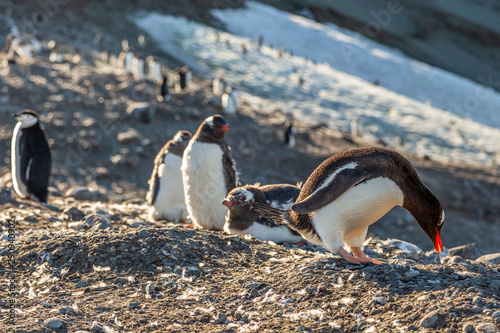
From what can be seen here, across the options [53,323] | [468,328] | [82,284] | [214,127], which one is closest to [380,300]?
[468,328]

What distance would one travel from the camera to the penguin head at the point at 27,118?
8961mm

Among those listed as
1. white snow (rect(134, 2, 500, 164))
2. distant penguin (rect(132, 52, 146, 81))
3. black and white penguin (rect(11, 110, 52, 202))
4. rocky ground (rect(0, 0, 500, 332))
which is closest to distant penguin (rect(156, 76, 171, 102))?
distant penguin (rect(132, 52, 146, 81))

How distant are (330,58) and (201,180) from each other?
1122 inches

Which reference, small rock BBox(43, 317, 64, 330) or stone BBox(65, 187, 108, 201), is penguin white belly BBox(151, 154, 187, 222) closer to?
stone BBox(65, 187, 108, 201)

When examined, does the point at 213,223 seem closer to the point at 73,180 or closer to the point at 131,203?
the point at 131,203

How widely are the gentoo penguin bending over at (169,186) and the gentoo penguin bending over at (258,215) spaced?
1.49 m

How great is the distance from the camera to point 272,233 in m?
6.02

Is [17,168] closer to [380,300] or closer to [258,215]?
[258,215]

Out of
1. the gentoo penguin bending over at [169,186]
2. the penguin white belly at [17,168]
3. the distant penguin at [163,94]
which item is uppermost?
the gentoo penguin bending over at [169,186]

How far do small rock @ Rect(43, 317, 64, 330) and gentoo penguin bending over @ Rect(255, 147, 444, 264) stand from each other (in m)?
1.65

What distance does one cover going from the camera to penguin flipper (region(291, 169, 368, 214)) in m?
4.13

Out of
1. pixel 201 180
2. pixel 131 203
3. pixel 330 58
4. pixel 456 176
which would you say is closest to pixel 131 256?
pixel 201 180

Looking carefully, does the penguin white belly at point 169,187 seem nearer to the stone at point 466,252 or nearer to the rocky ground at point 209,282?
the rocky ground at point 209,282

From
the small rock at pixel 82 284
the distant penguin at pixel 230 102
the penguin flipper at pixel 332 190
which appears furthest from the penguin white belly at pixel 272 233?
the distant penguin at pixel 230 102
